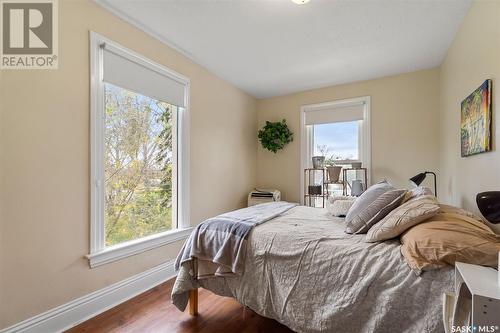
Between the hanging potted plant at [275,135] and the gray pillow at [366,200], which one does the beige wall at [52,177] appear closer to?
the gray pillow at [366,200]

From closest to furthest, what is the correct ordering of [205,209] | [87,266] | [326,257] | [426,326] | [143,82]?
[426,326] < [326,257] < [87,266] < [143,82] < [205,209]

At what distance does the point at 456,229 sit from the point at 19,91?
2.69 m

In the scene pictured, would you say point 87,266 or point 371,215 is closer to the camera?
point 371,215

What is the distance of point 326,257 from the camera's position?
141cm

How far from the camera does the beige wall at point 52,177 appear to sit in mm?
1506

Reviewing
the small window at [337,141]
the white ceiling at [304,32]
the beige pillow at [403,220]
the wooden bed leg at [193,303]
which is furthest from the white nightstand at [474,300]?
the small window at [337,141]

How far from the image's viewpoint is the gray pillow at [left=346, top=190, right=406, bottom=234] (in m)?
1.63

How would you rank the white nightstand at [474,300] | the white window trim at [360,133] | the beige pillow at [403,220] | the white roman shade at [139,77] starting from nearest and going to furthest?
the white nightstand at [474,300] → the beige pillow at [403,220] → the white roman shade at [139,77] → the white window trim at [360,133]

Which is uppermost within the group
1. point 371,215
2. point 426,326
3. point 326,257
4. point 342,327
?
point 371,215

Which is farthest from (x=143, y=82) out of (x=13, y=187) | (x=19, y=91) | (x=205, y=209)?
(x=205, y=209)

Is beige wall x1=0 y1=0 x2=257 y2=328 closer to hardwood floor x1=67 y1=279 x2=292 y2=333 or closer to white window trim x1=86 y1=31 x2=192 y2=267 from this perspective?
white window trim x1=86 y1=31 x2=192 y2=267

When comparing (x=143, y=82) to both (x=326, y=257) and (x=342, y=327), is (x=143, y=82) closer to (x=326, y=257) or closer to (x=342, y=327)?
(x=326, y=257)

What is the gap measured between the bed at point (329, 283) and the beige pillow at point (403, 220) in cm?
5
